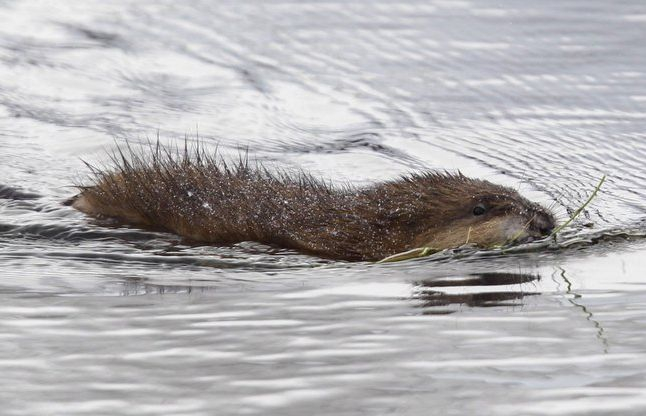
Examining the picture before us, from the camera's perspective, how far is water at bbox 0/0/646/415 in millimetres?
4848

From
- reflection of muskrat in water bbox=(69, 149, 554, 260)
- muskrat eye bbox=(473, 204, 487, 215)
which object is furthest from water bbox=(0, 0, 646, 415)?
muskrat eye bbox=(473, 204, 487, 215)

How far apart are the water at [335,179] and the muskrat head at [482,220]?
7.1 inches

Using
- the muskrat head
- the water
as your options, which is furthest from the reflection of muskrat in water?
the water

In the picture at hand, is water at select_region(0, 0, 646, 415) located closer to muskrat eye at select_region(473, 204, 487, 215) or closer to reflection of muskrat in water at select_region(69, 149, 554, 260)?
reflection of muskrat in water at select_region(69, 149, 554, 260)

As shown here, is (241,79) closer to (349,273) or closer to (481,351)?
(349,273)

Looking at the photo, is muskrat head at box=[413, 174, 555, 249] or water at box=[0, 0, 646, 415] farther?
muskrat head at box=[413, 174, 555, 249]

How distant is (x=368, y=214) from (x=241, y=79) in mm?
5151

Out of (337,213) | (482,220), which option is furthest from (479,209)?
(337,213)

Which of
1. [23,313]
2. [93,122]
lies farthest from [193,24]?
[23,313]

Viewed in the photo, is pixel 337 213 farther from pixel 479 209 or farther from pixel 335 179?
pixel 335 179

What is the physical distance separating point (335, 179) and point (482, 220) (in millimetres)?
2932

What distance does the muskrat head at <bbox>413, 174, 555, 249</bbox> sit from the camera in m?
7.59

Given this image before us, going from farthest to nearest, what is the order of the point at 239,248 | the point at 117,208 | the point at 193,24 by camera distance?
the point at 193,24, the point at 117,208, the point at 239,248

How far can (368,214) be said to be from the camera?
772 cm
